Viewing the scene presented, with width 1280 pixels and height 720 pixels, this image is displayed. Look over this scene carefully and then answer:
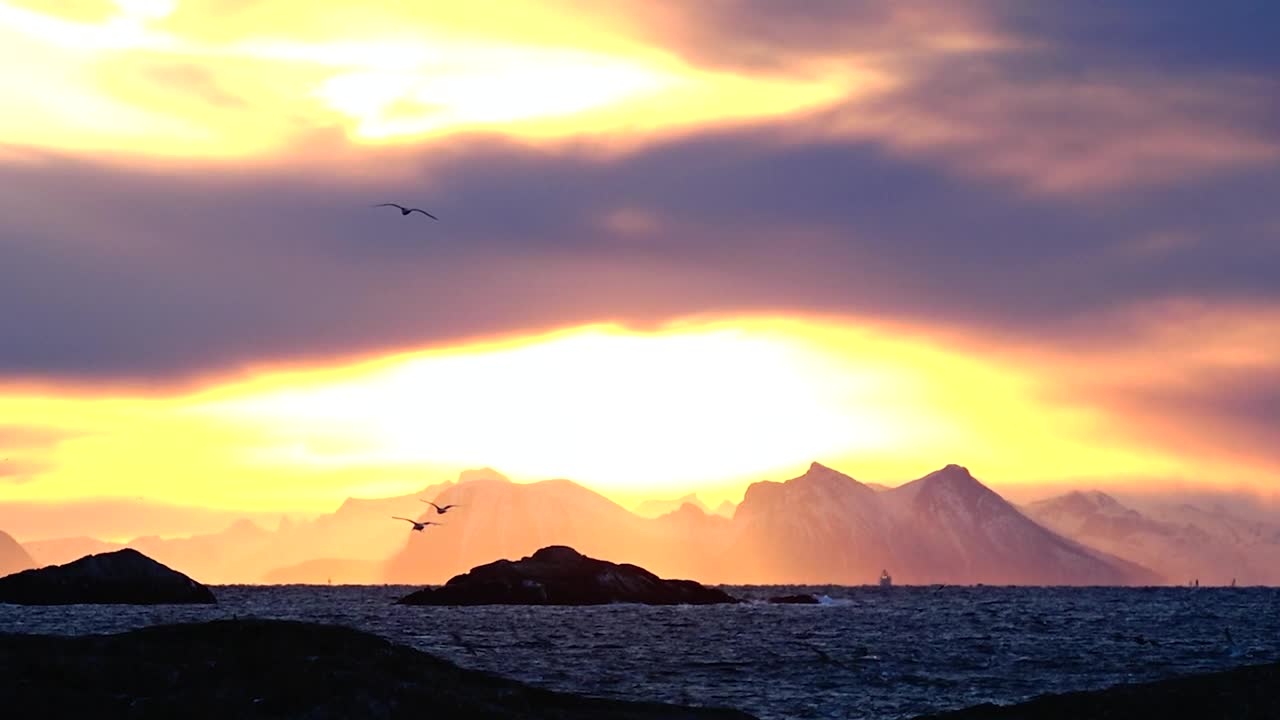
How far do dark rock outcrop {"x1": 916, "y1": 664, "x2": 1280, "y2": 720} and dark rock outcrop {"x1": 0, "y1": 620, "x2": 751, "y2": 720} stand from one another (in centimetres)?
938

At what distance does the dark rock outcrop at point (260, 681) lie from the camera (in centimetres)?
4447

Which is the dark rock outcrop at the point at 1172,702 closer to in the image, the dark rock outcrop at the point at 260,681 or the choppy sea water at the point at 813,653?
the dark rock outcrop at the point at 260,681

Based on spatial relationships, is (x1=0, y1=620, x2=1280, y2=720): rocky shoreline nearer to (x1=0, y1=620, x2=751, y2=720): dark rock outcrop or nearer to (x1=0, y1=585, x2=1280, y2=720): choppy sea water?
(x1=0, y1=620, x2=751, y2=720): dark rock outcrop

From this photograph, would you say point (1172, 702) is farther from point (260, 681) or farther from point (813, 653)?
point (813, 653)

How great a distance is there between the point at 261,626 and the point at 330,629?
2167 mm

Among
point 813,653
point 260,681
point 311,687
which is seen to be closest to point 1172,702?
point 311,687

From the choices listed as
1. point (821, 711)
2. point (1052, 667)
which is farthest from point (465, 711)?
point (1052, 667)

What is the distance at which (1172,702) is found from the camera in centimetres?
4691

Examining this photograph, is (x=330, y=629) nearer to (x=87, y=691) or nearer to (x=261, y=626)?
(x=261, y=626)

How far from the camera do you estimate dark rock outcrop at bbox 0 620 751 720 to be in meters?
44.5

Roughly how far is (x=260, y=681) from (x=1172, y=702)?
2691 centimetres

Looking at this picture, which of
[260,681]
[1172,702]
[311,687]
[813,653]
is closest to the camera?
[311,687]

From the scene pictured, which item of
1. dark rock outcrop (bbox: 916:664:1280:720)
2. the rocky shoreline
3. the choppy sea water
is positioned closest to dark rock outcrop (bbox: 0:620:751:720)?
the rocky shoreline

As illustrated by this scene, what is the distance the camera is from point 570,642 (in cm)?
12450
